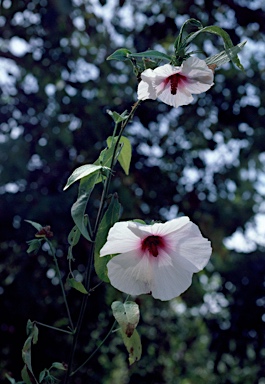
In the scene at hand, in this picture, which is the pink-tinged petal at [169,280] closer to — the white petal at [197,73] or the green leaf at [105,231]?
the green leaf at [105,231]

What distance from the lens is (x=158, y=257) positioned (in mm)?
645

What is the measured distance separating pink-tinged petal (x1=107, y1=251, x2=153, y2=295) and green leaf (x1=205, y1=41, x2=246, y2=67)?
0.74 feet

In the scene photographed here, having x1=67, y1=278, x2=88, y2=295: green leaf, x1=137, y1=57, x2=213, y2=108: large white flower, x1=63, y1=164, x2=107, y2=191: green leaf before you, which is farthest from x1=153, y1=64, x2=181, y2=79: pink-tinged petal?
x1=67, y1=278, x2=88, y2=295: green leaf

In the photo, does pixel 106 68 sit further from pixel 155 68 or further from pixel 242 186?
pixel 155 68

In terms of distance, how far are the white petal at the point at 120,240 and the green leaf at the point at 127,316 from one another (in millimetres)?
64

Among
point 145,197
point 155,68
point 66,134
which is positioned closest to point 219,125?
point 145,197

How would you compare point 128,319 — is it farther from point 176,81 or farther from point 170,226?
point 176,81

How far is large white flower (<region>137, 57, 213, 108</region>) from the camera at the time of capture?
597mm

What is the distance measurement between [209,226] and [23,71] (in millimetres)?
1143

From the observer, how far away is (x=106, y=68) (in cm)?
252

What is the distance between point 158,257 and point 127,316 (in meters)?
0.08

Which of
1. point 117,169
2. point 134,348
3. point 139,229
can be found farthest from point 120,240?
point 117,169

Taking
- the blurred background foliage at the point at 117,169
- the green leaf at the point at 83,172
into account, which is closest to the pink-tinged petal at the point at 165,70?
the green leaf at the point at 83,172

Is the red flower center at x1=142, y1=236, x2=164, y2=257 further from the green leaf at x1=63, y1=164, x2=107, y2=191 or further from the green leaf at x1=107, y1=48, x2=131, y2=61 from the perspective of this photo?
the green leaf at x1=107, y1=48, x2=131, y2=61
